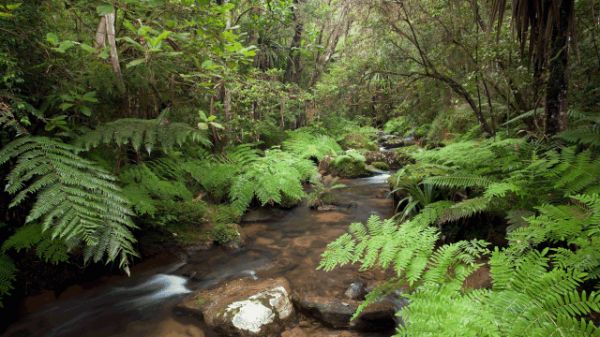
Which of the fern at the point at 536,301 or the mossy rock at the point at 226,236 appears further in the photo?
the mossy rock at the point at 226,236

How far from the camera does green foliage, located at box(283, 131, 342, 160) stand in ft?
24.7

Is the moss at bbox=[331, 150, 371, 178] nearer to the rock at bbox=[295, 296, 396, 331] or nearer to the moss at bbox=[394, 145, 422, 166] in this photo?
the moss at bbox=[394, 145, 422, 166]

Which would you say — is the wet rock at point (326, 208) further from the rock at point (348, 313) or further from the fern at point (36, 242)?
the fern at point (36, 242)

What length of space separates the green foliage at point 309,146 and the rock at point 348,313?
163 inches

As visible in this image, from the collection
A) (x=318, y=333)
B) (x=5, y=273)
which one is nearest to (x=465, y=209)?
(x=318, y=333)

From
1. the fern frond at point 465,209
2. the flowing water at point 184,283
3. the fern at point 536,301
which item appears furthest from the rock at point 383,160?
the fern at point 536,301

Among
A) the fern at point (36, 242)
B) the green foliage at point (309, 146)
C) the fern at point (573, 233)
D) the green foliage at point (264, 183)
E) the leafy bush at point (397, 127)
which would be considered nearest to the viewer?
the fern at point (573, 233)

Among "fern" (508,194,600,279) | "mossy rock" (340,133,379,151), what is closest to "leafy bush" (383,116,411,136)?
"mossy rock" (340,133,379,151)

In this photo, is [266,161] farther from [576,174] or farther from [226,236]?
[576,174]

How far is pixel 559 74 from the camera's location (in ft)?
10.3

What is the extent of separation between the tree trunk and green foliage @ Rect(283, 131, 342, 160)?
14.2 feet

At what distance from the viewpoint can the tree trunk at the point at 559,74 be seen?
2.99 m

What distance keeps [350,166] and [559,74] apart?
222 inches

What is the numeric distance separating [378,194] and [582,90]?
3484 millimetres
